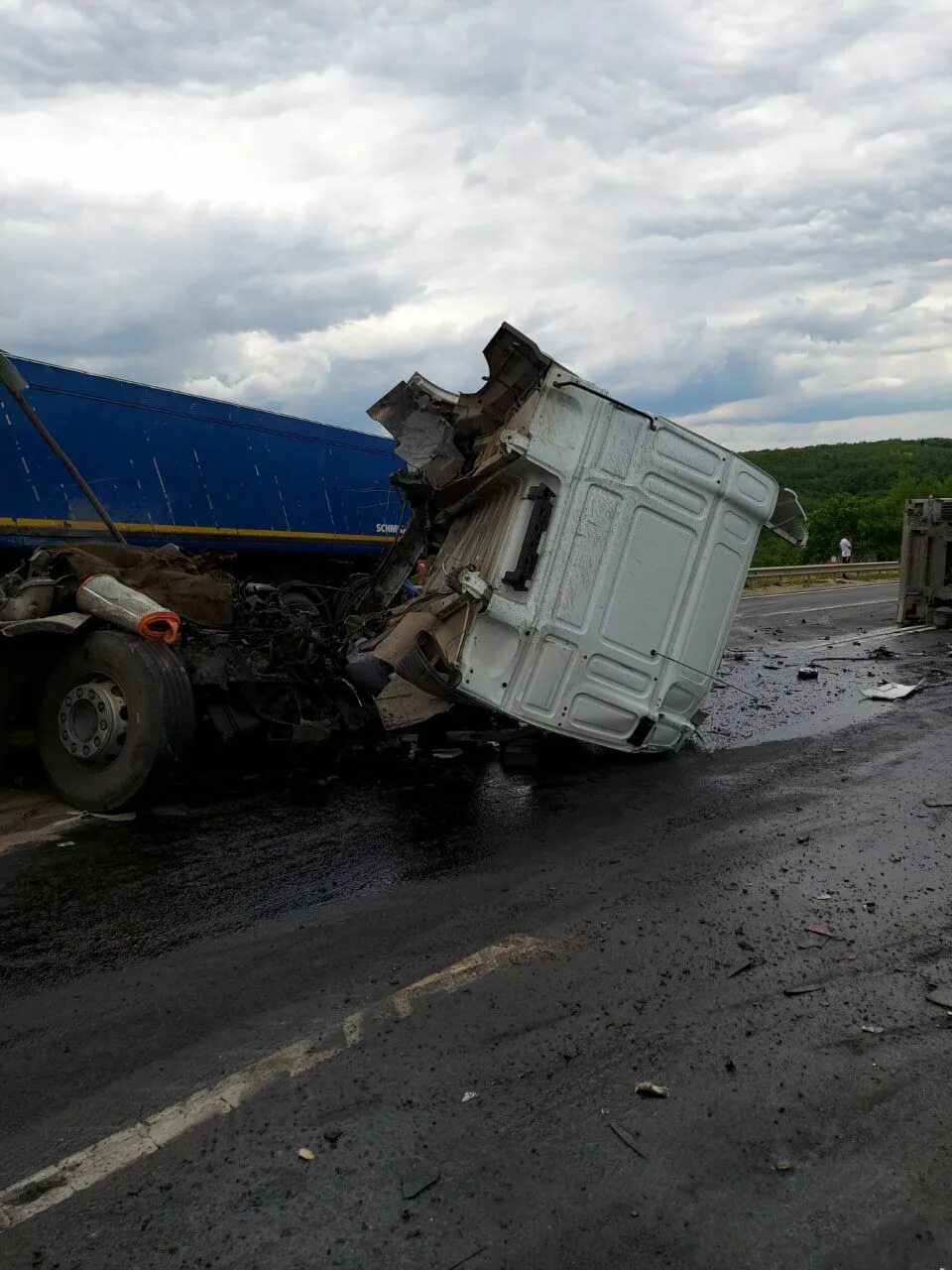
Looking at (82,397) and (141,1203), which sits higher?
(82,397)

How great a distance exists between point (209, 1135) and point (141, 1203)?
0.86 ft

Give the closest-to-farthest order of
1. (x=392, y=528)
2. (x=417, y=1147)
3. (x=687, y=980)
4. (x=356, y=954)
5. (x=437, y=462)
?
(x=417, y=1147), (x=687, y=980), (x=356, y=954), (x=437, y=462), (x=392, y=528)

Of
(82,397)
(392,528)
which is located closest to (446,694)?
(82,397)

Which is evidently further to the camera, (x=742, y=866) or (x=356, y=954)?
(x=742, y=866)

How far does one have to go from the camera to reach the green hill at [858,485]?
43.8m

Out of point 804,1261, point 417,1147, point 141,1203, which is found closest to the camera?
point 804,1261

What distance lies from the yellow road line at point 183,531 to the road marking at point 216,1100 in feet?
23.4

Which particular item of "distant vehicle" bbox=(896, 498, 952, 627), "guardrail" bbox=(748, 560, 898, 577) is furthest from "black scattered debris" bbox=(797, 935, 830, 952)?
"guardrail" bbox=(748, 560, 898, 577)

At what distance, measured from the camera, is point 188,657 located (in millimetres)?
5730

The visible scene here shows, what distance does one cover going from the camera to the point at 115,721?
538 cm

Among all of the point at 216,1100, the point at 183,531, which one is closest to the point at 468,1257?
the point at 216,1100

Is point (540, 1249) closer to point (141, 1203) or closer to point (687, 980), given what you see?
point (141, 1203)

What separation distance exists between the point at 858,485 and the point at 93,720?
3222 inches

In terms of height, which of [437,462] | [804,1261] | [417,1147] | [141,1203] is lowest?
[141,1203]
